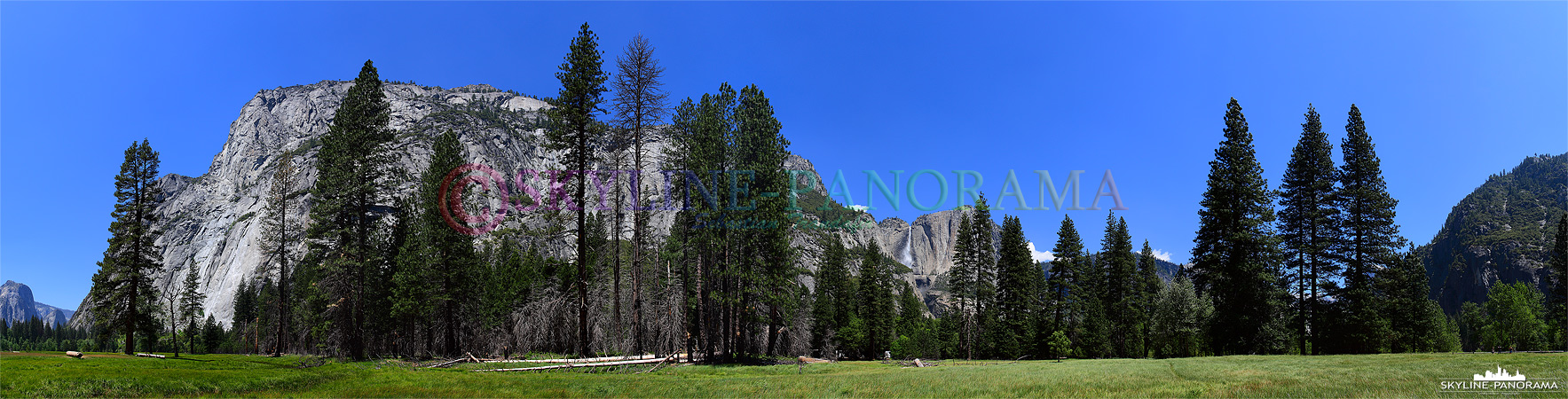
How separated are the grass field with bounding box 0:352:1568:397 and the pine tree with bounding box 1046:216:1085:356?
32516 millimetres

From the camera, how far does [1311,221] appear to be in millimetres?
29953

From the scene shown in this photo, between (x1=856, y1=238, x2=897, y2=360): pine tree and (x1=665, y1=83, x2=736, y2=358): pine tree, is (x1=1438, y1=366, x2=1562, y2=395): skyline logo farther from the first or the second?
(x1=856, y1=238, x2=897, y2=360): pine tree

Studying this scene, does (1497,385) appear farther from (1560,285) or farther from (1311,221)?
(1560,285)

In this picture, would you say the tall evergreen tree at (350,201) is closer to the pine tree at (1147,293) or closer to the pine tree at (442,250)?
the pine tree at (442,250)

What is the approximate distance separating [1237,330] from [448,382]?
3220 centimetres

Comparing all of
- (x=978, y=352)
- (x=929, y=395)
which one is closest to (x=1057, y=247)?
(x=978, y=352)

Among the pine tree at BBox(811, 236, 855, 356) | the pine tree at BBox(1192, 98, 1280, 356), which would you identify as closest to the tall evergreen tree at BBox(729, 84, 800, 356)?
the pine tree at BBox(1192, 98, 1280, 356)

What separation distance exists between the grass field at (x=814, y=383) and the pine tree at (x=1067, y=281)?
32516mm

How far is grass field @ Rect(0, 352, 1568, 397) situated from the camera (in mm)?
12383

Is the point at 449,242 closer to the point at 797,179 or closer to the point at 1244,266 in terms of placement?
the point at 797,179

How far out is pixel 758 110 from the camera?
30516 millimetres

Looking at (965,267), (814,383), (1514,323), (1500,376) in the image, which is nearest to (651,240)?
(965,267)

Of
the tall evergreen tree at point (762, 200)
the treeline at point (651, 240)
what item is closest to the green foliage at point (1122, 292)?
the treeline at point (651, 240)

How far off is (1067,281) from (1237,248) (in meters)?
20.6
